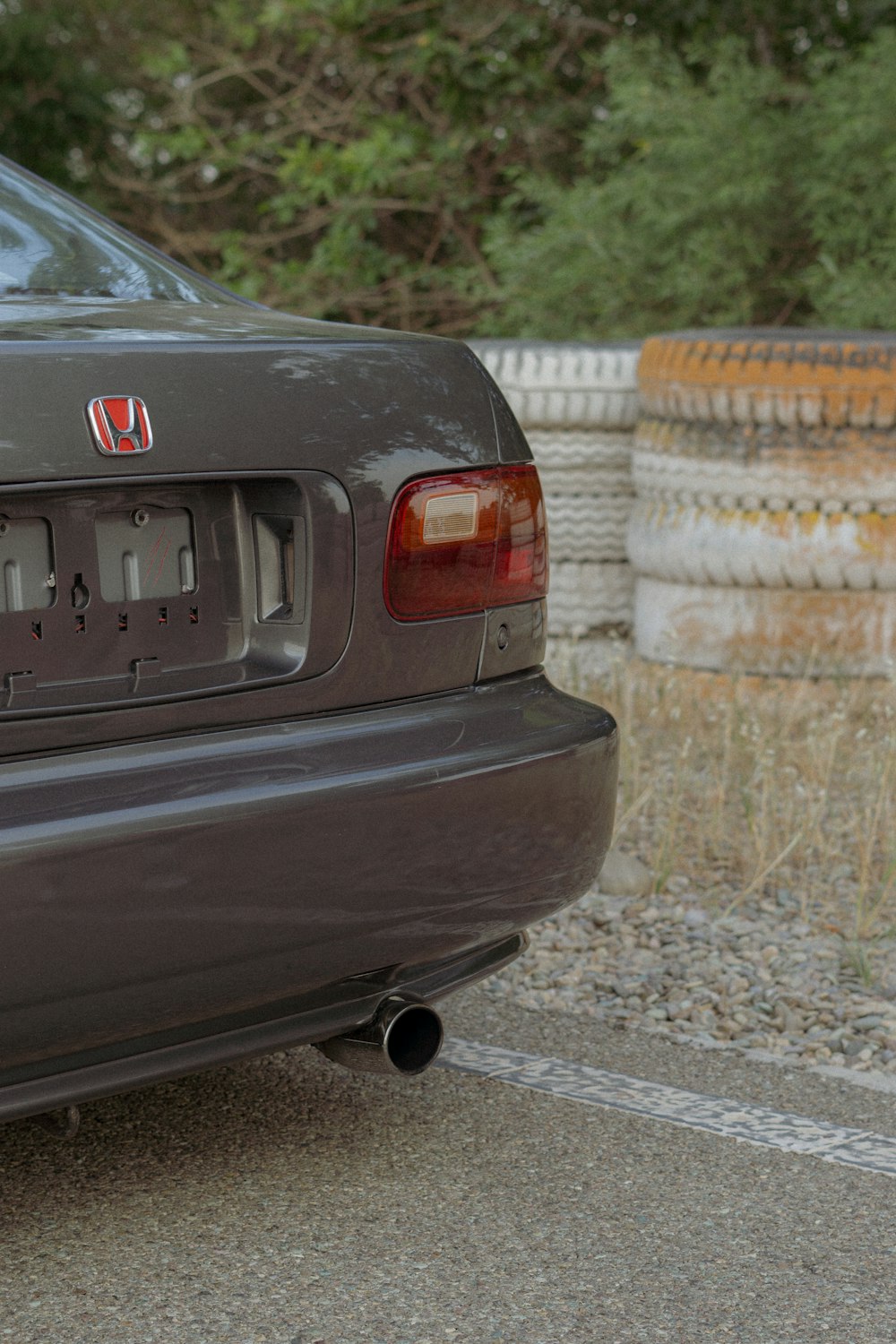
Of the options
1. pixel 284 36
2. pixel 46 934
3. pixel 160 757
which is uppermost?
pixel 284 36

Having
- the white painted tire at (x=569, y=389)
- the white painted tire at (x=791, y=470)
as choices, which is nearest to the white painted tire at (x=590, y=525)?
the white painted tire at (x=569, y=389)

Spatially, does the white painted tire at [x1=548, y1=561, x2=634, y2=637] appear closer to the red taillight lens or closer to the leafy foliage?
the leafy foliage

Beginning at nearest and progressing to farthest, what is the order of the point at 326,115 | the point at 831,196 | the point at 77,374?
the point at 77,374, the point at 831,196, the point at 326,115

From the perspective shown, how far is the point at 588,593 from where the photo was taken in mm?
6309

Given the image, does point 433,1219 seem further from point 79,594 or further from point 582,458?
point 582,458

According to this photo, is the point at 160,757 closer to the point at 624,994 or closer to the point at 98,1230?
the point at 98,1230

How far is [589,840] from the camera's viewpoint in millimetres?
2654

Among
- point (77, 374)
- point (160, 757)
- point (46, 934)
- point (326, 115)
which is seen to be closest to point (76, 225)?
point (77, 374)

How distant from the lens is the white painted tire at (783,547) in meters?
5.44

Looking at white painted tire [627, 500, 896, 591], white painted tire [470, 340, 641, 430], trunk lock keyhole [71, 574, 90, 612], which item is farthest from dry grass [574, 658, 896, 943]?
trunk lock keyhole [71, 574, 90, 612]

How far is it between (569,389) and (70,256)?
10.9 feet

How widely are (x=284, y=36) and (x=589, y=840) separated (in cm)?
1151

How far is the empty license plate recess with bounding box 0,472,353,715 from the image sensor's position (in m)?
2.17

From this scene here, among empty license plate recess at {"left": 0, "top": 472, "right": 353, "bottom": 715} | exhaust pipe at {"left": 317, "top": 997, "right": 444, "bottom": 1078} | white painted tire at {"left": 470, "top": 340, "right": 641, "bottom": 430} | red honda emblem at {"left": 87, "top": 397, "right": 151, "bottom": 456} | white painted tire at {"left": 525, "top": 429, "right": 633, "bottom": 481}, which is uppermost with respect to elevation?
red honda emblem at {"left": 87, "top": 397, "right": 151, "bottom": 456}
